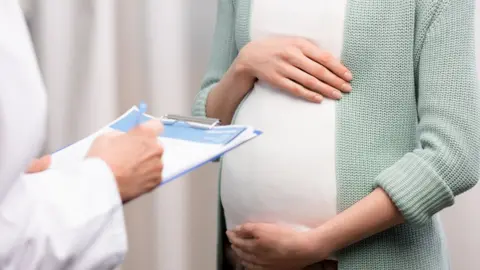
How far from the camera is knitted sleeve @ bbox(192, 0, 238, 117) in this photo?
1.07 meters

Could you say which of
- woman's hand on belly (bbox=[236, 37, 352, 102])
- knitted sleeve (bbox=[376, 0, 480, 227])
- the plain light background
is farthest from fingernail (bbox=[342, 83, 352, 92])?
the plain light background

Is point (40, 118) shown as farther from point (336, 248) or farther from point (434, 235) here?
point (434, 235)

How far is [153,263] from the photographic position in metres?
1.41

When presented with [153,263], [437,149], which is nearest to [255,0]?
[437,149]

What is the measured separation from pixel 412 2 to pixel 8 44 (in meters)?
0.53

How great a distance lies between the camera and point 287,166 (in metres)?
0.89

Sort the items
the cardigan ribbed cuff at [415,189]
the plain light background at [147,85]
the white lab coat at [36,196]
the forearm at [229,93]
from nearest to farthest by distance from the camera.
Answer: the white lab coat at [36,196] < the cardigan ribbed cuff at [415,189] < the forearm at [229,93] < the plain light background at [147,85]

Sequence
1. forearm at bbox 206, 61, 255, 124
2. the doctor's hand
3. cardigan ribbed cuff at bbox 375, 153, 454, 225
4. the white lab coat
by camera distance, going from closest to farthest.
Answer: the white lab coat → the doctor's hand → cardigan ribbed cuff at bbox 375, 153, 454, 225 → forearm at bbox 206, 61, 255, 124

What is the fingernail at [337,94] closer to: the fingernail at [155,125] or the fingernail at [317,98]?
the fingernail at [317,98]

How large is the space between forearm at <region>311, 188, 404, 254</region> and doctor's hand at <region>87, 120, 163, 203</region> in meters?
0.25

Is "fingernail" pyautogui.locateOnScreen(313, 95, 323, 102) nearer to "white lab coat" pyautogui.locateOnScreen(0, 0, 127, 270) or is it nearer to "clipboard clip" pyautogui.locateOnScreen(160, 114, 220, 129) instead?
"clipboard clip" pyautogui.locateOnScreen(160, 114, 220, 129)

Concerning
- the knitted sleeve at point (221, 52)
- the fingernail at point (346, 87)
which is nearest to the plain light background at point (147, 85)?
the knitted sleeve at point (221, 52)

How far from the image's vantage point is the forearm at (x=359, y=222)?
847 mm

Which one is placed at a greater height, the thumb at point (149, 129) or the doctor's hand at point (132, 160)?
the thumb at point (149, 129)
